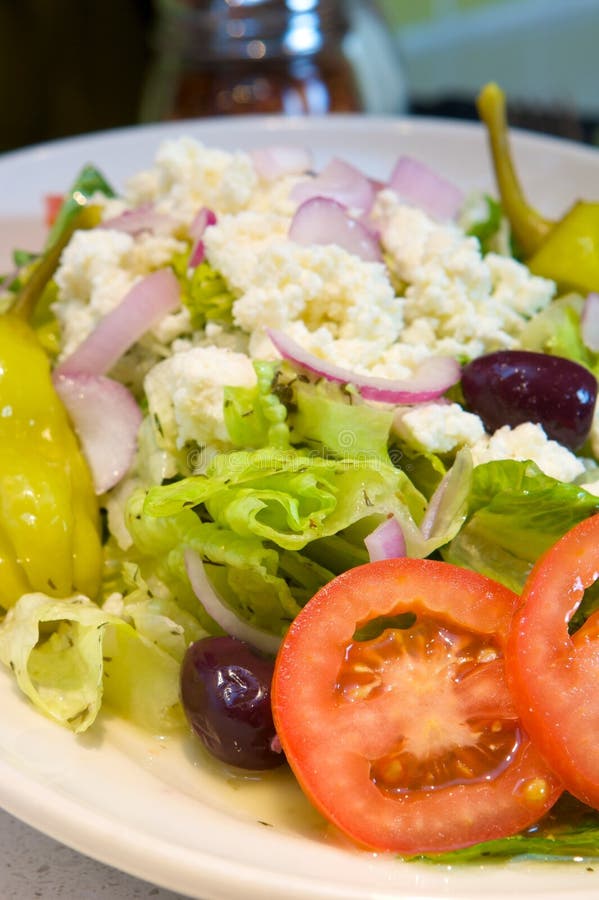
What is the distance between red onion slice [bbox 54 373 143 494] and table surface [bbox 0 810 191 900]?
639mm

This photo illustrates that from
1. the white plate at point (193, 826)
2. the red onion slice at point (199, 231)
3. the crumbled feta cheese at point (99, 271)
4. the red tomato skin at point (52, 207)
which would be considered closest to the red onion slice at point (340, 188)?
the red onion slice at point (199, 231)

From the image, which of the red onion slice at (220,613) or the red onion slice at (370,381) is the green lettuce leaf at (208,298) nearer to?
the red onion slice at (370,381)

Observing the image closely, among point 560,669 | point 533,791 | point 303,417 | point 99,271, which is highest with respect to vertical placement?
point 99,271

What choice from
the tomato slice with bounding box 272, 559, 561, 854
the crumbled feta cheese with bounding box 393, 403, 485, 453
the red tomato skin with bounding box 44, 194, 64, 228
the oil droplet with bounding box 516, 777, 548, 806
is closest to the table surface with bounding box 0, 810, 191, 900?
the tomato slice with bounding box 272, 559, 561, 854

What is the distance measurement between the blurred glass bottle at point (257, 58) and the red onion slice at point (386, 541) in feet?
9.20

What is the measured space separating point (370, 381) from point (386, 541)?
0.32 metres

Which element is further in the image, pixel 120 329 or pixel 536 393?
pixel 120 329

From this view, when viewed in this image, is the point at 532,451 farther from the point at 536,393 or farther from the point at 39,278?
the point at 39,278

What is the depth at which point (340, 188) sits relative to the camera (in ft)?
7.29

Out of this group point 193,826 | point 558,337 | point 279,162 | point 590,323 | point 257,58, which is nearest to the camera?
point 193,826

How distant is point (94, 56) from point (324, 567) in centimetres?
464

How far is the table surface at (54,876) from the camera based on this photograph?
1.48 m

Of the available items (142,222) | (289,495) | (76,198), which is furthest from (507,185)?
(289,495)

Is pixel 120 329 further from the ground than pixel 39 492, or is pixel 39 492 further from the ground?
pixel 120 329
